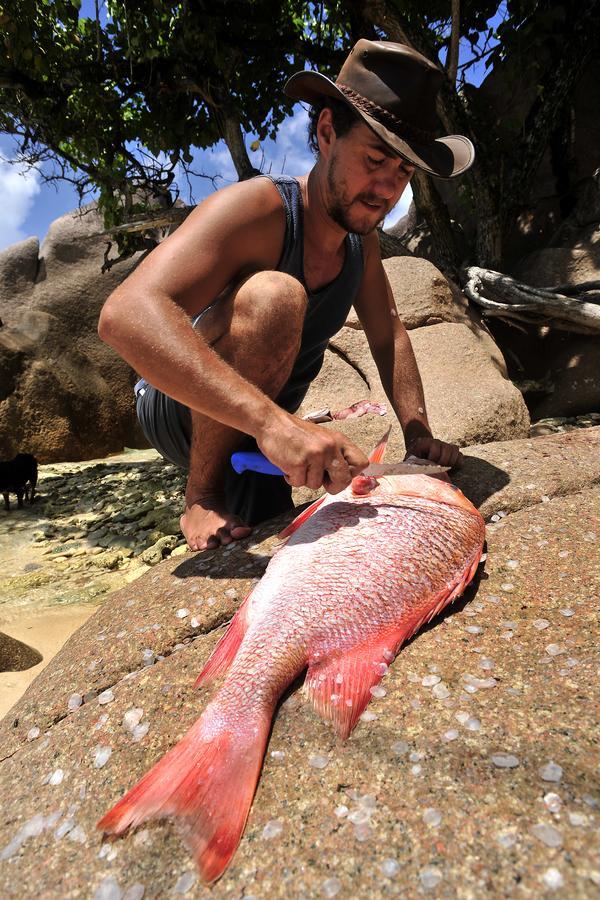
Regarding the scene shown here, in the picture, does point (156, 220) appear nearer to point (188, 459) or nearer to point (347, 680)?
point (188, 459)

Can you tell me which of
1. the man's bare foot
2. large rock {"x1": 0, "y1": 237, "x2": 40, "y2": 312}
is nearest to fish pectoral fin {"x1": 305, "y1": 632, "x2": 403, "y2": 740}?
the man's bare foot

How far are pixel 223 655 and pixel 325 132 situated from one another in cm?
211

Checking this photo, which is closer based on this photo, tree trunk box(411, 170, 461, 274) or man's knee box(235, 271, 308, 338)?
man's knee box(235, 271, 308, 338)

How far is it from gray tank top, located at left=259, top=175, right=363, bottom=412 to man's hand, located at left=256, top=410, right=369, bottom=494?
996 millimetres

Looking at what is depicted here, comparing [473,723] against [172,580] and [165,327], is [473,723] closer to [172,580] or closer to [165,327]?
[172,580]

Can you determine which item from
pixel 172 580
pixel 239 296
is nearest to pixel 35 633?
pixel 172 580

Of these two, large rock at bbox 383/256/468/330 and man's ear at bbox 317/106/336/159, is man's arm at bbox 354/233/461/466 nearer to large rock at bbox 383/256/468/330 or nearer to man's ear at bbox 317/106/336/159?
man's ear at bbox 317/106/336/159

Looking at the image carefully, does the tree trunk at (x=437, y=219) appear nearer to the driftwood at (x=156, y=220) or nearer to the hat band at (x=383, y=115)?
the driftwood at (x=156, y=220)

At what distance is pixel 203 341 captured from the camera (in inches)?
80.0

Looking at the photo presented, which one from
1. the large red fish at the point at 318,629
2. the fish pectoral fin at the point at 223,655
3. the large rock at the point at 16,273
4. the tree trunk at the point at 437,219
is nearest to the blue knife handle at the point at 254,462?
the large red fish at the point at 318,629

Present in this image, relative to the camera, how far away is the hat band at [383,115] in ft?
7.51

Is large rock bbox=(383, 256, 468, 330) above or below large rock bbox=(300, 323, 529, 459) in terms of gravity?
above

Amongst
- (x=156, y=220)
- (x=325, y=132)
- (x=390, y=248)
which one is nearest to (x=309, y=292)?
(x=325, y=132)

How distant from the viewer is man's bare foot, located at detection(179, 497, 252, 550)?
248cm
